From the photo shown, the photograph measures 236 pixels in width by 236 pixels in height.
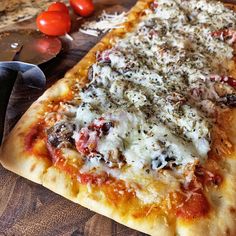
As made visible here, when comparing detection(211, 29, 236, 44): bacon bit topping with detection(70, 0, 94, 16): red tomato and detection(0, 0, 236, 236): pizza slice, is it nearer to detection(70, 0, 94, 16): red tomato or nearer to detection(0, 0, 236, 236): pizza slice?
detection(0, 0, 236, 236): pizza slice

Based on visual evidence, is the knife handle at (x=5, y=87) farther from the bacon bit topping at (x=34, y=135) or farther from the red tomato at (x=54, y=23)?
the red tomato at (x=54, y=23)

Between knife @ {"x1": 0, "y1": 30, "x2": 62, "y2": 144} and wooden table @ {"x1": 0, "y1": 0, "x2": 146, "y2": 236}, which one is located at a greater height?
knife @ {"x1": 0, "y1": 30, "x2": 62, "y2": 144}

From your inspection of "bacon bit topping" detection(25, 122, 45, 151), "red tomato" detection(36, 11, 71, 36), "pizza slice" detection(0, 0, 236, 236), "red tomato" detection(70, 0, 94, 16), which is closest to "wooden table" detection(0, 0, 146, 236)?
"pizza slice" detection(0, 0, 236, 236)

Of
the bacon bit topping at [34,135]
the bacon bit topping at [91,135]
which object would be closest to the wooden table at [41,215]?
the bacon bit topping at [34,135]

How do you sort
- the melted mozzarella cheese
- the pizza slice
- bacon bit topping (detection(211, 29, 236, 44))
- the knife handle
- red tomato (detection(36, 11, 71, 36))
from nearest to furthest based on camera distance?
the pizza slice → the melted mozzarella cheese → the knife handle → bacon bit topping (detection(211, 29, 236, 44)) → red tomato (detection(36, 11, 71, 36))

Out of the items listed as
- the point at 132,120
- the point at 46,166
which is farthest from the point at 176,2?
the point at 46,166

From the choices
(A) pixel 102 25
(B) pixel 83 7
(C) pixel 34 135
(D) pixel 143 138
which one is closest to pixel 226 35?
(A) pixel 102 25
